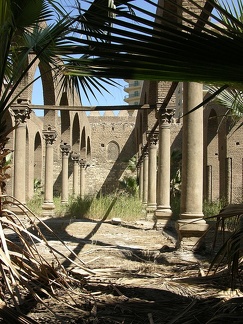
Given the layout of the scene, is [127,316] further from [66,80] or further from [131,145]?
[131,145]

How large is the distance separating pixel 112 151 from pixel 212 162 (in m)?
14.7

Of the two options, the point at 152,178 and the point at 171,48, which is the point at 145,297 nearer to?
the point at 171,48

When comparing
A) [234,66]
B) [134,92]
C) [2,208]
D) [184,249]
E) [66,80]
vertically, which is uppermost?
[134,92]

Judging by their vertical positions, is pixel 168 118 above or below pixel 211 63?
above

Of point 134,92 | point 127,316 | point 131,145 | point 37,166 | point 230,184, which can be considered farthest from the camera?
point 134,92

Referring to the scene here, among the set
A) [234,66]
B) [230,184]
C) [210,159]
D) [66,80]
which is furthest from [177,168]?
[234,66]

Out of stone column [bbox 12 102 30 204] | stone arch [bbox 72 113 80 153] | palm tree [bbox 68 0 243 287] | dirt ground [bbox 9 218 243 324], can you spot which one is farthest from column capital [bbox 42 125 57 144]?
palm tree [bbox 68 0 243 287]

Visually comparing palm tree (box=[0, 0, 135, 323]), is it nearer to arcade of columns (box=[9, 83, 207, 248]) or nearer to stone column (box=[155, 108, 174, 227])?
arcade of columns (box=[9, 83, 207, 248])

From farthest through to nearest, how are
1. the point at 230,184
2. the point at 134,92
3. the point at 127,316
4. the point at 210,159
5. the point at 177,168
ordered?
the point at 134,92 → the point at 177,168 → the point at 210,159 → the point at 230,184 → the point at 127,316

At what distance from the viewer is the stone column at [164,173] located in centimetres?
1120

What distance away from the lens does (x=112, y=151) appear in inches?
1341

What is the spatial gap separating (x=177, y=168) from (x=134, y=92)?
58.2 m

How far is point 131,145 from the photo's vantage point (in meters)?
34.0

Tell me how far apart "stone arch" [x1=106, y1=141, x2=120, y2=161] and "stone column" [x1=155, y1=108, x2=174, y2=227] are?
2229cm
